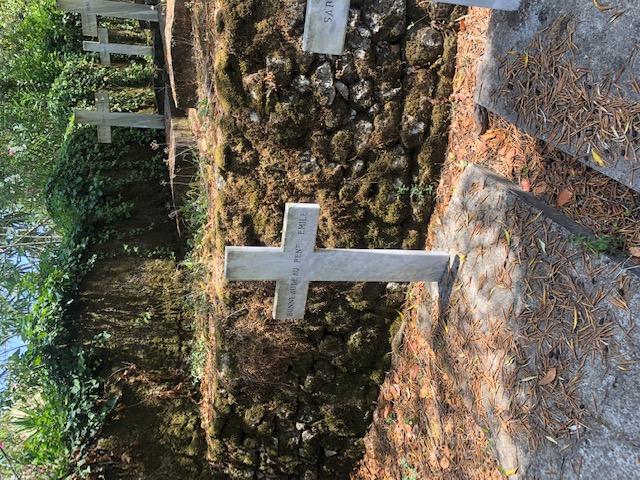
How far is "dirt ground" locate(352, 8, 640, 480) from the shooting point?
2219 millimetres

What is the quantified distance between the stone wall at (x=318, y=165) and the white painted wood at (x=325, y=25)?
375 millimetres

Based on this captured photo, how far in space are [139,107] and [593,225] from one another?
5573 millimetres

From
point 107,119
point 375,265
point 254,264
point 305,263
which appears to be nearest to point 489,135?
point 375,265

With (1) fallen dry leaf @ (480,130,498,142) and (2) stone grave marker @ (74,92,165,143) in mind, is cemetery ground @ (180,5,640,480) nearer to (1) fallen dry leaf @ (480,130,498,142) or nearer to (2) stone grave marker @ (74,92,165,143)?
(1) fallen dry leaf @ (480,130,498,142)

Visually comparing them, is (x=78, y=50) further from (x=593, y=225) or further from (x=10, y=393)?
(x=593, y=225)

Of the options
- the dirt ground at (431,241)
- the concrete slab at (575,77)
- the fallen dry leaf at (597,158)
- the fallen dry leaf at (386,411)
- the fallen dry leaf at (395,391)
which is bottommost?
the fallen dry leaf at (386,411)

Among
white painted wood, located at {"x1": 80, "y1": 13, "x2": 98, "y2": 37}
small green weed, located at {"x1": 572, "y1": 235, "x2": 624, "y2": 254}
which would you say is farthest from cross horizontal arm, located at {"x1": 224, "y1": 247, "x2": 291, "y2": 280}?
white painted wood, located at {"x1": 80, "y1": 13, "x2": 98, "y2": 37}

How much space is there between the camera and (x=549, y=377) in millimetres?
2305

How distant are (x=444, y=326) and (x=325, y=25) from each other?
6.40 feet

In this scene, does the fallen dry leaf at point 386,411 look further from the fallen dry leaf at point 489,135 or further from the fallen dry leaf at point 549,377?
the fallen dry leaf at point 489,135

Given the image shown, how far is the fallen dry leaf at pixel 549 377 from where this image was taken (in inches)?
89.9

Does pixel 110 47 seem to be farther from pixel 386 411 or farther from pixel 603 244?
pixel 603 244

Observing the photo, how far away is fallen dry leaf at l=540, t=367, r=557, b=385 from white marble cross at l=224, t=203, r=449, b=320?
1.01 meters

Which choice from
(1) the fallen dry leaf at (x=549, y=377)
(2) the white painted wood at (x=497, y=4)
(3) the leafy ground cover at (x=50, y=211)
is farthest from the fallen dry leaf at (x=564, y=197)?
(3) the leafy ground cover at (x=50, y=211)
